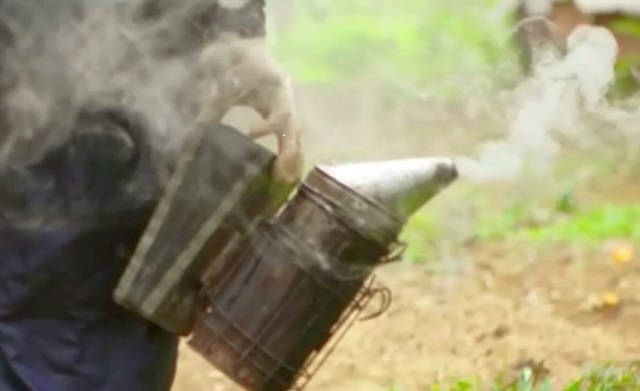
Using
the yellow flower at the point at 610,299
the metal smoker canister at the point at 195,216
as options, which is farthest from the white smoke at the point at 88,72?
the yellow flower at the point at 610,299

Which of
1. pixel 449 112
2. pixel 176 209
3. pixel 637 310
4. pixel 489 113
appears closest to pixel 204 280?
pixel 176 209

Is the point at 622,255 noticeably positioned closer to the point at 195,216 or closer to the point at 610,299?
the point at 610,299

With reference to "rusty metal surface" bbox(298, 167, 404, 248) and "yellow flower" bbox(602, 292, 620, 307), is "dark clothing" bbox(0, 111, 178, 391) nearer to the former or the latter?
"rusty metal surface" bbox(298, 167, 404, 248)

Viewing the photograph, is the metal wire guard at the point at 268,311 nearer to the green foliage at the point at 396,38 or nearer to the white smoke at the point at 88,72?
the white smoke at the point at 88,72

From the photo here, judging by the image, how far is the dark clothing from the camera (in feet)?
5.49

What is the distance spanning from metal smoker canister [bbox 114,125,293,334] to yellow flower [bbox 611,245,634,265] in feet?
6.53

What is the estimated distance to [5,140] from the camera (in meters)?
1.68

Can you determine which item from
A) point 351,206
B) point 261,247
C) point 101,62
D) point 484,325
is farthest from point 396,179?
point 484,325

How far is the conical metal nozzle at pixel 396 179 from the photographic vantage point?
1551mm

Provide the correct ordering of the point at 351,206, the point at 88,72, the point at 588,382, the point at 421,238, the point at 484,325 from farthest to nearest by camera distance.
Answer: the point at 421,238, the point at 484,325, the point at 588,382, the point at 88,72, the point at 351,206

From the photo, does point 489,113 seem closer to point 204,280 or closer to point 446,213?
point 446,213

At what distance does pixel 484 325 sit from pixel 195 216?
167cm

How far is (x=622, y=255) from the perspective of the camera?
3420 millimetres

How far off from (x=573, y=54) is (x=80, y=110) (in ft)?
5.15
